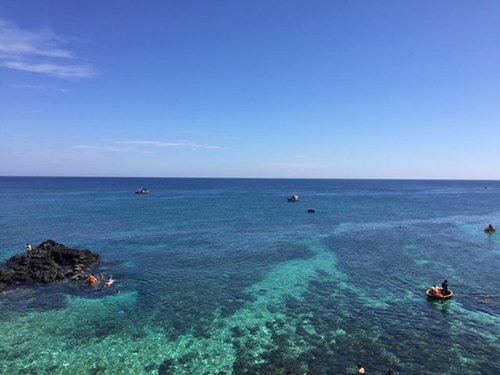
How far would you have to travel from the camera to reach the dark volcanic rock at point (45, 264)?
37.4 m

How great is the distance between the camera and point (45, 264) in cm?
4012

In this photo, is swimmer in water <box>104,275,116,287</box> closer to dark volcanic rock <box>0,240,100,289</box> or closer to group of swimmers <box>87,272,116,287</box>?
group of swimmers <box>87,272,116,287</box>

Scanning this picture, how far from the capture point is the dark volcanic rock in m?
37.4

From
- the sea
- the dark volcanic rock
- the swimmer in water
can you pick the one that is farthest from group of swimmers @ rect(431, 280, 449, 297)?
the dark volcanic rock

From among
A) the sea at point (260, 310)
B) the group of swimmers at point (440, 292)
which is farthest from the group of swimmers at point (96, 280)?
the group of swimmers at point (440, 292)

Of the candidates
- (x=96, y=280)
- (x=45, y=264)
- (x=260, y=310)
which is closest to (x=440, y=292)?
(x=260, y=310)

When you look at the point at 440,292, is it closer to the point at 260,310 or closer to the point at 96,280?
the point at 260,310

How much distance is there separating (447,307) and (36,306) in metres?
37.0

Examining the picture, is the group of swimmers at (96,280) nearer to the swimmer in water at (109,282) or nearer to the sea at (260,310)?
the swimmer in water at (109,282)

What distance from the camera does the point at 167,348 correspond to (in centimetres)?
2484

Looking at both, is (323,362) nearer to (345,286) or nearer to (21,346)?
(345,286)

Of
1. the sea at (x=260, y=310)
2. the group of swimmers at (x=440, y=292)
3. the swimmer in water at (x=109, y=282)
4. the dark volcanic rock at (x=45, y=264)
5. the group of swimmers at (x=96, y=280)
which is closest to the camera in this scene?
the sea at (x=260, y=310)

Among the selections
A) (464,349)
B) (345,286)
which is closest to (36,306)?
(345,286)

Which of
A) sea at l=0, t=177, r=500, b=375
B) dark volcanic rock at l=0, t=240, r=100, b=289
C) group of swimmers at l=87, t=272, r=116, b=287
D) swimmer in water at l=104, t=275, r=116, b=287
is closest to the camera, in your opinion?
sea at l=0, t=177, r=500, b=375
